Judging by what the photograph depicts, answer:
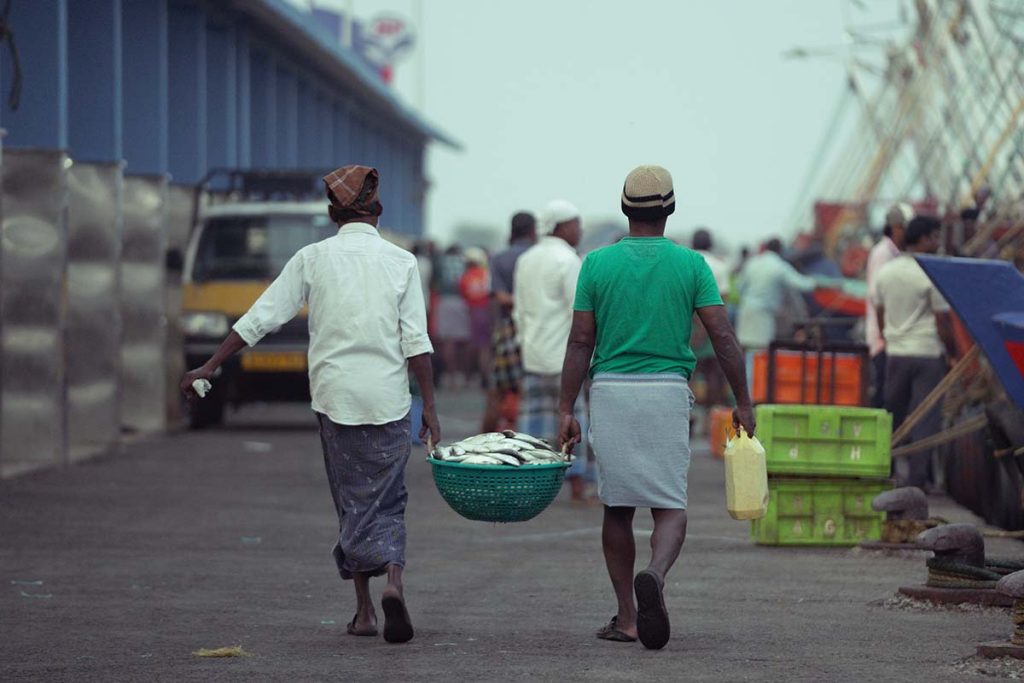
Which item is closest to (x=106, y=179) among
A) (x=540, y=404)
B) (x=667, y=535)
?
(x=540, y=404)

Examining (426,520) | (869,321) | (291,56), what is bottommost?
(426,520)

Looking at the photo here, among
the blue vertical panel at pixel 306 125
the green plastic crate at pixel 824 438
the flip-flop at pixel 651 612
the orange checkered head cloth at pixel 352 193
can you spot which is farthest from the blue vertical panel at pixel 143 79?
the flip-flop at pixel 651 612

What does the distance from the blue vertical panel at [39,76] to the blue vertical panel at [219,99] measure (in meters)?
9.99

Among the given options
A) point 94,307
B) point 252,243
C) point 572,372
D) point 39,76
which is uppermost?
point 39,76

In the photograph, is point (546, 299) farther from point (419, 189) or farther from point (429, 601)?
point (419, 189)

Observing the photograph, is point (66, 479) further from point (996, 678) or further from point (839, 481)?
point (996, 678)

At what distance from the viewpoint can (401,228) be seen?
54.2 m

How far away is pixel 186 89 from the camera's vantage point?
2580 cm

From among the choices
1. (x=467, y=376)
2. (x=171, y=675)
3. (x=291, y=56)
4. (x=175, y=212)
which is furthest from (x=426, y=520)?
(x=291, y=56)

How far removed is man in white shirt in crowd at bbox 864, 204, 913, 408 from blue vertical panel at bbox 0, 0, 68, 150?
21.9ft

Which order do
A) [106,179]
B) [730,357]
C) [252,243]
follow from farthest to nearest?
1. [252,243]
2. [106,179]
3. [730,357]

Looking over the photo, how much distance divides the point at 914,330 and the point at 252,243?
8.88m

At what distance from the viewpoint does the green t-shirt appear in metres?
8.36

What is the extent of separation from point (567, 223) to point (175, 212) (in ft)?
30.6
